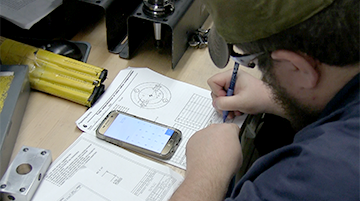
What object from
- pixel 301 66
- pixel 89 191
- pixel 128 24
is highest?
pixel 301 66

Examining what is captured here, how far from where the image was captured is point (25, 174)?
630 mm

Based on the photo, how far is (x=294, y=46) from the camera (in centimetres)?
48

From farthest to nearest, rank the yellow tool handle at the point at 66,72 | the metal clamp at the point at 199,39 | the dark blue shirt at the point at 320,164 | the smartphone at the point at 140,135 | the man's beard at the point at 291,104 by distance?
the metal clamp at the point at 199,39, the yellow tool handle at the point at 66,72, the smartphone at the point at 140,135, the man's beard at the point at 291,104, the dark blue shirt at the point at 320,164

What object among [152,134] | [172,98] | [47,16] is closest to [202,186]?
[152,134]

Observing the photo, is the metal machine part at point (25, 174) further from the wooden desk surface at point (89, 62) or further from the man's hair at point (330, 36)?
the man's hair at point (330, 36)

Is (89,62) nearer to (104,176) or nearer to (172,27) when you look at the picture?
(172,27)

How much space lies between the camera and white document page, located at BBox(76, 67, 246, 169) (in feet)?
2.55

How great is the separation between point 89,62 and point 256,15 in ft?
1.91

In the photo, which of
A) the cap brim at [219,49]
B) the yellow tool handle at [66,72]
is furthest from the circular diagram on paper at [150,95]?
the cap brim at [219,49]

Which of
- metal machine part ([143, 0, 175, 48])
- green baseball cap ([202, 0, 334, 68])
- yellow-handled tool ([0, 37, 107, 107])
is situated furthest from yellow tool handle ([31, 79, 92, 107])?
green baseball cap ([202, 0, 334, 68])

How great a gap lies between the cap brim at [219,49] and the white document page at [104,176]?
24 centimetres

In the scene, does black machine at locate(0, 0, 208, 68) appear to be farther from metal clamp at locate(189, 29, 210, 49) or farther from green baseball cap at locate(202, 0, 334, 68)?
green baseball cap at locate(202, 0, 334, 68)

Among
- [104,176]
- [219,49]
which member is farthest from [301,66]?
[104,176]

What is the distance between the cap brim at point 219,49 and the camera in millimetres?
599
